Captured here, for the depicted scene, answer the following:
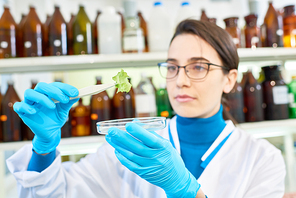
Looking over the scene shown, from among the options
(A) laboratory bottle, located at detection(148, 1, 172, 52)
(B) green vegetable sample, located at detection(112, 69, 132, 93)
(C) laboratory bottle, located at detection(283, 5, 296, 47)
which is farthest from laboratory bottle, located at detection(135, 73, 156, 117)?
(C) laboratory bottle, located at detection(283, 5, 296, 47)

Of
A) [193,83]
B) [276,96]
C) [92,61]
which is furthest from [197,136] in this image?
[276,96]

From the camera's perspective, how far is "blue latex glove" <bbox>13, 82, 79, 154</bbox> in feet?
2.32

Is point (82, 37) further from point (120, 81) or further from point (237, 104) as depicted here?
point (237, 104)

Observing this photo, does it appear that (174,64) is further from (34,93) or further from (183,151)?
(34,93)

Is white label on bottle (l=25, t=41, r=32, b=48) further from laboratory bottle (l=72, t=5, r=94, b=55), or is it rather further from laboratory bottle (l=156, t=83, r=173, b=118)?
laboratory bottle (l=156, t=83, r=173, b=118)

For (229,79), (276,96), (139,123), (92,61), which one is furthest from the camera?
(276,96)

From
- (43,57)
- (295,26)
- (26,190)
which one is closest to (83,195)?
(26,190)

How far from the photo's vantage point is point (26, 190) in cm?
90

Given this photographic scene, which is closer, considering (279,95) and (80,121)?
(80,121)

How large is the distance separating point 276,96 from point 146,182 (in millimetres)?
1100

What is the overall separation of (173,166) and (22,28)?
4.22 feet

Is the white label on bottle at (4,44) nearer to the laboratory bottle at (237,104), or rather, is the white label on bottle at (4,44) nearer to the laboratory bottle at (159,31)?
the laboratory bottle at (159,31)

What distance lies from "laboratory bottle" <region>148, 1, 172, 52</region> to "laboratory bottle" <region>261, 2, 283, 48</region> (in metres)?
0.67

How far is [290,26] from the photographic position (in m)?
1.68
